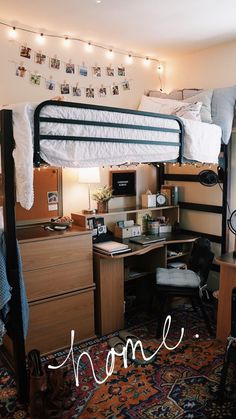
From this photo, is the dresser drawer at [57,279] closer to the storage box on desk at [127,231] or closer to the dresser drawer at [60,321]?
the dresser drawer at [60,321]

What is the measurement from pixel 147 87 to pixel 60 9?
5.19ft

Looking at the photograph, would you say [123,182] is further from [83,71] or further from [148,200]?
[83,71]

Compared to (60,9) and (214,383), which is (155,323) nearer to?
(214,383)

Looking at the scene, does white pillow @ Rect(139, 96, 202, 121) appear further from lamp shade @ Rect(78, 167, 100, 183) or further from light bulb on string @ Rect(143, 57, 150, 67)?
lamp shade @ Rect(78, 167, 100, 183)

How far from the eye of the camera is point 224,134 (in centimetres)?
343

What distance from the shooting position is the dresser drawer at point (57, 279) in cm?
278

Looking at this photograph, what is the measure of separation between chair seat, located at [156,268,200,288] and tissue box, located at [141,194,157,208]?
2.80 ft

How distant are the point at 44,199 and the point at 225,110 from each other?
1988 millimetres

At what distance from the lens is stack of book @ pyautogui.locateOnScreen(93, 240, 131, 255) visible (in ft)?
10.2

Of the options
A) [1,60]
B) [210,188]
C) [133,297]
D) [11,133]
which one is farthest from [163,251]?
[1,60]

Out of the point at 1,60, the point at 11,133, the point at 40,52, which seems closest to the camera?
the point at 11,133

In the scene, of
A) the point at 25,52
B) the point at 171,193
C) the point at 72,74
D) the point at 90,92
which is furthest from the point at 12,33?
the point at 171,193

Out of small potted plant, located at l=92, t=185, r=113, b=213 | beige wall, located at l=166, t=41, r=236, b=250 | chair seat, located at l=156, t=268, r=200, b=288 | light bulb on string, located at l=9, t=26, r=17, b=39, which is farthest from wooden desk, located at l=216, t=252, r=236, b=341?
light bulb on string, located at l=9, t=26, r=17, b=39

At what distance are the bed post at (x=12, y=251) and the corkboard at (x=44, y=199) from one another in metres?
1.01
